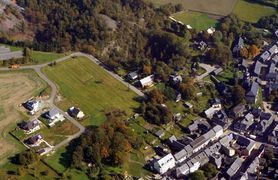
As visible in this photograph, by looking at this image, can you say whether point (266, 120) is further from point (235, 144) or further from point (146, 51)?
point (146, 51)

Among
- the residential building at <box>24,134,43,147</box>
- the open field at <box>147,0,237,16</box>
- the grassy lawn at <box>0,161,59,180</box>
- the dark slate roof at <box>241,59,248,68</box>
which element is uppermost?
the open field at <box>147,0,237,16</box>

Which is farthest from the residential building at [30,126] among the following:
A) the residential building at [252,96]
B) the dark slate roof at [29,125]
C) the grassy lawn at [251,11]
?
the grassy lawn at [251,11]

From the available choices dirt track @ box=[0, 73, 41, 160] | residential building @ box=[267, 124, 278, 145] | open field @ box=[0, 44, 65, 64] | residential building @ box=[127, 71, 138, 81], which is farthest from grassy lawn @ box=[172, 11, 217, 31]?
dirt track @ box=[0, 73, 41, 160]

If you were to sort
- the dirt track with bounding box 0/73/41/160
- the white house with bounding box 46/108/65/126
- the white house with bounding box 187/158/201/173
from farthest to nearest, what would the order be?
the white house with bounding box 46/108/65/126 → the dirt track with bounding box 0/73/41/160 → the white house with bounding box 187/158/201/173

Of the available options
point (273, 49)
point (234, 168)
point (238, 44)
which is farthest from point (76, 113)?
point (273, 49)

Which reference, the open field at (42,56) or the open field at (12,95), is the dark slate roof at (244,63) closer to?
the open field at (42,56)

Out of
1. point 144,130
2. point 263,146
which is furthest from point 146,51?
point 263,146

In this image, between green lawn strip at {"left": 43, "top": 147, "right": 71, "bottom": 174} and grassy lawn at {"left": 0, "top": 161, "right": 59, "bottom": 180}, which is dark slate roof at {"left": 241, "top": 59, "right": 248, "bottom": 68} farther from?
grassy lawn at {"left": 0, "top": 161, "right": 59, "bottom": 180}
